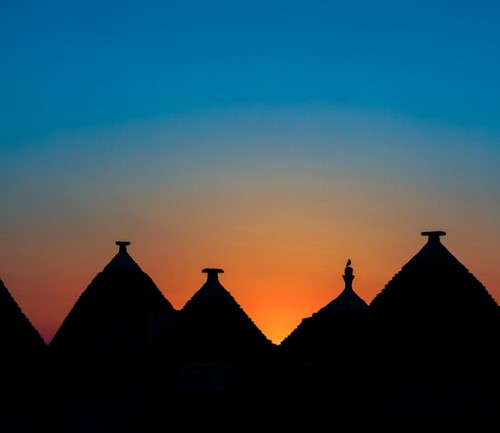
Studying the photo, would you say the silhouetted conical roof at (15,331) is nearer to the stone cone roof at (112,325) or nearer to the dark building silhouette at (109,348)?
the dark building silhouette at (109,348)

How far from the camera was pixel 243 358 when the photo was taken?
771 inches

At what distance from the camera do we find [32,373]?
16.2m

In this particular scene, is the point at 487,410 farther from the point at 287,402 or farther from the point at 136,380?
the point at 136,380

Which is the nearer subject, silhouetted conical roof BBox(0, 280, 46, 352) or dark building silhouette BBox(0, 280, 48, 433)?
dark building silhouette BBox(0, 280, 48, 433)

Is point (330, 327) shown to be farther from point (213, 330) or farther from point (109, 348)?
point (109, 348)

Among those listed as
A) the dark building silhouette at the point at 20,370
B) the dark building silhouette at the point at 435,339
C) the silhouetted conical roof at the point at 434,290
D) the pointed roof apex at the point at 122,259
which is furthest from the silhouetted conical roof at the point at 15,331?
the silhouetted conical roof at the point at 434,290

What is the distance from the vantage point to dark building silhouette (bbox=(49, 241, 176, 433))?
1969 centimetres

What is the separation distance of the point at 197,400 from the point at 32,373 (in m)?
3.68

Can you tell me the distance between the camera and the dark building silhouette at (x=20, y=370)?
15.8 metres

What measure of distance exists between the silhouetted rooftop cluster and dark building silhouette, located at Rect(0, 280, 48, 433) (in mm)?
20

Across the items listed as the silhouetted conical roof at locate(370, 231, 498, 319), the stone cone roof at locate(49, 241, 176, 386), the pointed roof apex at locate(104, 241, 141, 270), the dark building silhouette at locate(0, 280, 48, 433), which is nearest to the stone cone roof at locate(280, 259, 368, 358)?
the stone cone roof at locate(49, 241, 176, 386)

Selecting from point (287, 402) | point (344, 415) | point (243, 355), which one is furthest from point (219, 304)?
point (344, 415)

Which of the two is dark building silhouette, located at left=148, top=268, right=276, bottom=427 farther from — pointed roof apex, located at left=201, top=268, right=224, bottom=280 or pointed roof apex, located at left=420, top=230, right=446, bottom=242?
pointed roof apex, located at left=420, top=230, right=446, bottom=242

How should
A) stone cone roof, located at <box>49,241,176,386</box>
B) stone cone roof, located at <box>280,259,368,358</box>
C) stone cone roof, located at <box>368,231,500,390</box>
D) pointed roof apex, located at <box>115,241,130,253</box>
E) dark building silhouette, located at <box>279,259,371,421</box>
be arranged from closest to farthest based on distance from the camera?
1. stone cone roof, located at <box>368,231,500,390</box>
2. dark building silhouette, located at <box>279,259,371,421</box>
3. stone cone roof, located at <box>49,241,176,386</box>
4. pointed roof apex, located at <box>115,241,130,253</box>
5. stone cone roof, located at <box>280,259,368,358</box>
